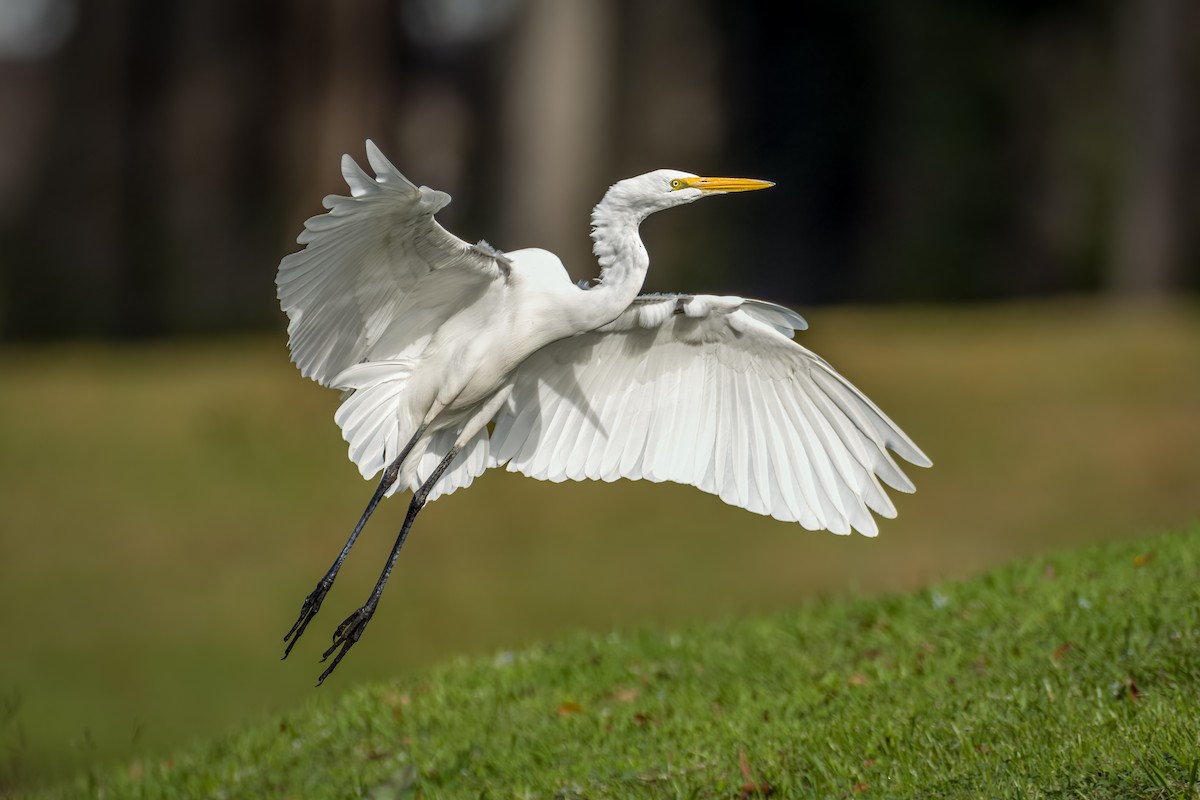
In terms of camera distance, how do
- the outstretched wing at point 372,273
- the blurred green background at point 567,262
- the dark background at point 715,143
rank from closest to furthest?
the outstretched wing at point 372,273 < the blurred green background at point 567,262 < the dark background at point 715,143

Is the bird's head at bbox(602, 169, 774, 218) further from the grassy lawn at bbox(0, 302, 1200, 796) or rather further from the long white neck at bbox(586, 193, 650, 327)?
the grassy lawn at bbox(0, 302, 1200, 796)

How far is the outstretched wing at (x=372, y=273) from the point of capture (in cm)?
407

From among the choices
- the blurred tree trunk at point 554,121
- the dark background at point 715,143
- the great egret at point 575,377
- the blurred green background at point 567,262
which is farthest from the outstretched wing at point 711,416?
the dark background at point 715,143

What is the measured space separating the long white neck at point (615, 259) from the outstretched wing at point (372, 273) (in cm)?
34

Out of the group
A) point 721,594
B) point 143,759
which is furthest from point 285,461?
point 143,759

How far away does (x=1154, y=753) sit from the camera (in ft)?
11.8

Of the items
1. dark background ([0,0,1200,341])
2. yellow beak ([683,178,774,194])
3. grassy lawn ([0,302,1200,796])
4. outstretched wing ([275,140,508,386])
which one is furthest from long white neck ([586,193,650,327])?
dark background ([0,0,1200,341])

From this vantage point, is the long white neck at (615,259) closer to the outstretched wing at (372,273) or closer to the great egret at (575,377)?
the great egret at (575,377)

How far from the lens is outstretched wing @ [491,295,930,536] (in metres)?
4.78

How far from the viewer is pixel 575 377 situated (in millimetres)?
5148

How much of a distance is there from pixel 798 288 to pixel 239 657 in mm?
13158

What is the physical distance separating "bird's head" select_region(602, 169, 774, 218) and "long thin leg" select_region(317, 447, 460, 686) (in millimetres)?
1124

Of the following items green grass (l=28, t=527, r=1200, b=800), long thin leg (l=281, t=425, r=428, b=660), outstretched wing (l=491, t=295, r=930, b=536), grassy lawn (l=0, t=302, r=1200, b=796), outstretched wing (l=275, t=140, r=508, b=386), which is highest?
outstretched wing (l=275, t=140, r=508, b=386)

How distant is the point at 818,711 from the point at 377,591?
1.50m
